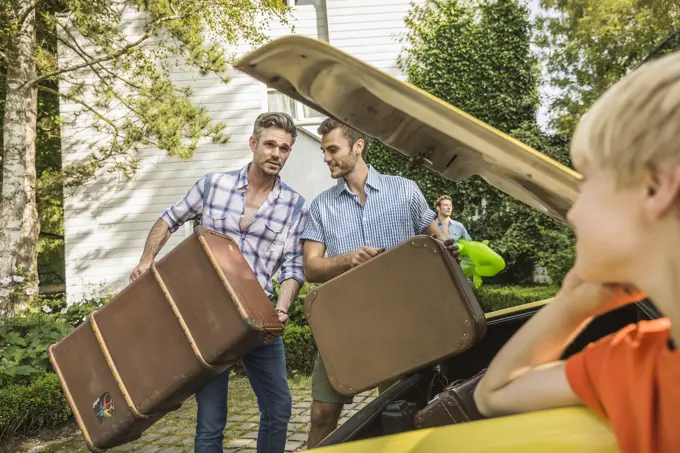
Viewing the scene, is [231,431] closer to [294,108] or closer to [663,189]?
[663,189]

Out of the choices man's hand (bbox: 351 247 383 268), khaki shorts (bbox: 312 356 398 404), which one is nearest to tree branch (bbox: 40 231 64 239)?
khaki shorts (bbox: 312 356 398 404)

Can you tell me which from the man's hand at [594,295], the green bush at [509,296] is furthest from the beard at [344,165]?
the green bush at [509,296]

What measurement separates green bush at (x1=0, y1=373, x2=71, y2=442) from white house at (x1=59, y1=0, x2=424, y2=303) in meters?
6.95

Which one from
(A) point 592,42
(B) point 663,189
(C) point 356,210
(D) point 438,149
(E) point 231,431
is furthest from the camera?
(A) point 592,42

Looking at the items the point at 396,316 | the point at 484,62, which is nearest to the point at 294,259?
the point at 396,316

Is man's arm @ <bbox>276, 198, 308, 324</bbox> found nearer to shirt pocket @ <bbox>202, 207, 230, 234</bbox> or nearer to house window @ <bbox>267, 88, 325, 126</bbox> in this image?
shirt pocket @ <bbox>202, 207, 230, 234</bbox>

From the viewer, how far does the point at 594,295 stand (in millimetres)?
933

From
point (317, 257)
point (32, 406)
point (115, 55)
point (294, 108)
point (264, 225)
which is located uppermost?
point (115, 55)

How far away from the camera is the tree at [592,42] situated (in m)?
12.9

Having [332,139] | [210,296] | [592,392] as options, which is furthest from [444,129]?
[332,139]

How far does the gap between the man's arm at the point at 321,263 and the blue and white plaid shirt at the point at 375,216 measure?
84mm

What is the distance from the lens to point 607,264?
0.77 meters

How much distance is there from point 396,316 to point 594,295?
951 millimetres

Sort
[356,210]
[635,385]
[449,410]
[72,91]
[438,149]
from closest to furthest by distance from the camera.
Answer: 1. [635,385]
2. [438,149]
3. [449,410]
4. [356,210]
5. [72,91]
